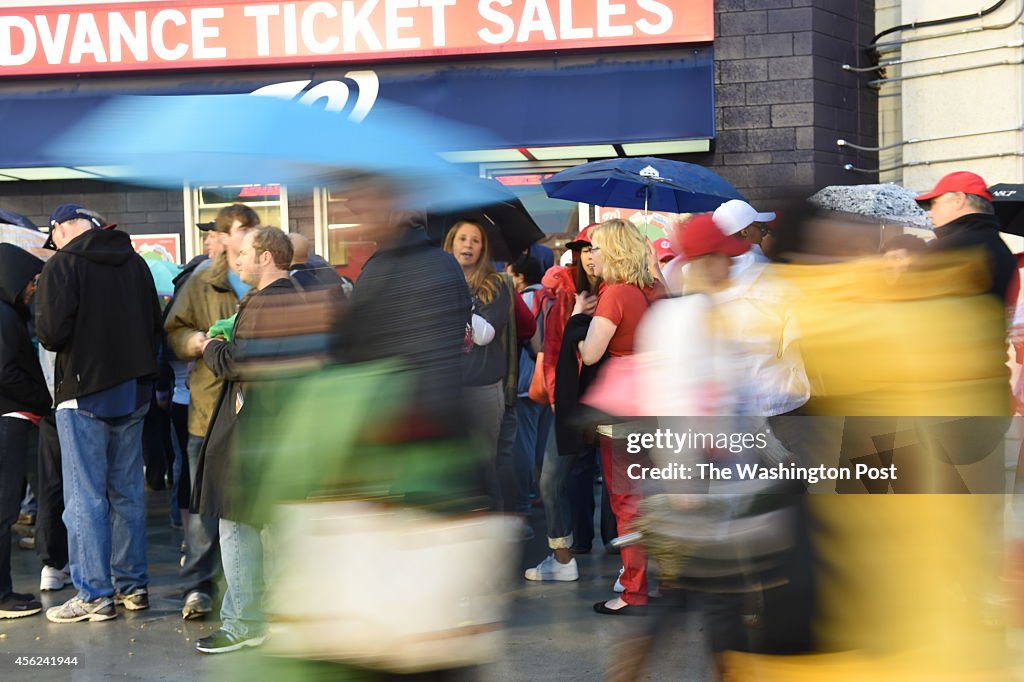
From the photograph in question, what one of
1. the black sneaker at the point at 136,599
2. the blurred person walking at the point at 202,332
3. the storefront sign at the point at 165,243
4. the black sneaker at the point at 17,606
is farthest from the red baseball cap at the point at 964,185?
the storefront sign at the point at 165,243

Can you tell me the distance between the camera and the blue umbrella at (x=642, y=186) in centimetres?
756

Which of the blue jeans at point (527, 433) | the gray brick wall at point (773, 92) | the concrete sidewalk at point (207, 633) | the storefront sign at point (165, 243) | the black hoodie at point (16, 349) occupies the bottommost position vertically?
the concrete sidewalk at point (207, 633)

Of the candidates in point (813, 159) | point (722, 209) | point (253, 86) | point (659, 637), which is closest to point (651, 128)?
point (813, 159)

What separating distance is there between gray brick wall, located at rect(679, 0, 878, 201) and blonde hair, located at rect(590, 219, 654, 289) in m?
5.56

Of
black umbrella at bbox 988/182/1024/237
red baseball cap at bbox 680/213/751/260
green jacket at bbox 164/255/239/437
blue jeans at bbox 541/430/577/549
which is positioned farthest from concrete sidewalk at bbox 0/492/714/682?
black umbrella at bbox 988/182/1024/237

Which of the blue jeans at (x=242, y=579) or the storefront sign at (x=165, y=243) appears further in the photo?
the storefront sign at (x=165, y=243)

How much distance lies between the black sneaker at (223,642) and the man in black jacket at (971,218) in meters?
3.60

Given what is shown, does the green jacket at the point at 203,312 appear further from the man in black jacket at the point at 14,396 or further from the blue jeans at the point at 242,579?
the man in black jacket at the point at 14,396

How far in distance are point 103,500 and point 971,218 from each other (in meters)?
4.38

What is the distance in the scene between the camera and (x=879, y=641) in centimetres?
333

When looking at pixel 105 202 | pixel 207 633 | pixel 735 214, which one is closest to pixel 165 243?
pixel 105 202

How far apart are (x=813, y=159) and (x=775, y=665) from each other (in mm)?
8560

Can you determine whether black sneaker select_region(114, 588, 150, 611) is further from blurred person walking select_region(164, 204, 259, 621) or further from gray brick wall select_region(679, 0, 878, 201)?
gray brick wall select_region(679, 0, 878, 201)

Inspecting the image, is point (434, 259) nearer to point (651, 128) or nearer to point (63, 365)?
point (63, 365)
